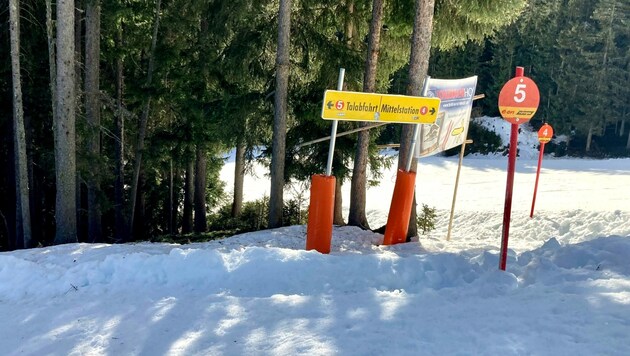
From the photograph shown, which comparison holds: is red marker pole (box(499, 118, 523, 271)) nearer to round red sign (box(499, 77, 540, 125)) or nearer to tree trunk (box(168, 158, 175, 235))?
round red sign (box(499, 77, 540, 125))

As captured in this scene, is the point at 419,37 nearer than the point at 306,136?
Yes

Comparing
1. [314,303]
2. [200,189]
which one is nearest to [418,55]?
[314,303]

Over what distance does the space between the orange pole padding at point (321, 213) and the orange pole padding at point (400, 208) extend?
4.73 feet

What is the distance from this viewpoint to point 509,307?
4.98 metres

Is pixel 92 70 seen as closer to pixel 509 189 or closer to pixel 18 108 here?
pixel 18 108

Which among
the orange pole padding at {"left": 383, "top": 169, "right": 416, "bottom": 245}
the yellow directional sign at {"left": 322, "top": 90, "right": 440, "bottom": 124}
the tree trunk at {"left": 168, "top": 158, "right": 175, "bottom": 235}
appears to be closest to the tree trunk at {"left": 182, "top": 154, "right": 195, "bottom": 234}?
the tree trunk at {"left": 168, "top": 158, "right": 175, "bottom": 235}

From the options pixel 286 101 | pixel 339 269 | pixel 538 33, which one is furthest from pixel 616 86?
pixel 339 269

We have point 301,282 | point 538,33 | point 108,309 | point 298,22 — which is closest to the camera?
point 108,309

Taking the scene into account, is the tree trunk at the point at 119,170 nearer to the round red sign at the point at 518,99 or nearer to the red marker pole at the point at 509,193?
the red marker pole at the point at 509,193

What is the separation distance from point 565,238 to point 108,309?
31.0 ft

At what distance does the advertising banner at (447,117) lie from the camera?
9.67 meters

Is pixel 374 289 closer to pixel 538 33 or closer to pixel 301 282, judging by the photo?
pixel 301 282

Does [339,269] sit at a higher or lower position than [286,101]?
lower

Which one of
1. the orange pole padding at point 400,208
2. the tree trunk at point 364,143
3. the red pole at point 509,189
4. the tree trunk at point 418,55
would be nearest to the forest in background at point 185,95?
the tree trunk at point 364,143
